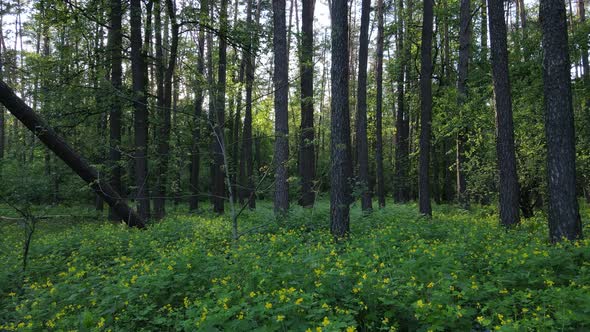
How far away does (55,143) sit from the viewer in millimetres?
9070

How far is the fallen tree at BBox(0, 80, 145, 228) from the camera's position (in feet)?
27.4

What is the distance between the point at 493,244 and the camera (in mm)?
6672

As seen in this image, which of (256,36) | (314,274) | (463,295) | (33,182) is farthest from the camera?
(256,36)

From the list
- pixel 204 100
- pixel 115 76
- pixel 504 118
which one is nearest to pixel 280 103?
pixel 204 100

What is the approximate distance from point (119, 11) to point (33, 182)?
582 centimetres

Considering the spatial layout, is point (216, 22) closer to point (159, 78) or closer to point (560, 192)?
point (159, 78)

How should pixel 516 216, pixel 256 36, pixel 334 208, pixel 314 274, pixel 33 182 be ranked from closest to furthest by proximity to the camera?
pixel 314 274
pixel 334 208
pixel 516 216
pixel 33 182
pixel 256 36

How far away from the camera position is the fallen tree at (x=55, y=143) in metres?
8.34

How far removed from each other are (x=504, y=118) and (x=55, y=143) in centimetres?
1092

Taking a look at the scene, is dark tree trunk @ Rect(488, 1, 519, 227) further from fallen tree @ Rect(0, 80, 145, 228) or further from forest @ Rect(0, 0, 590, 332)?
fallen tree @ Rect(0, 80, 145, 228)

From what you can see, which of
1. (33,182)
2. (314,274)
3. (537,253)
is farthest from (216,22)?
(537,253)

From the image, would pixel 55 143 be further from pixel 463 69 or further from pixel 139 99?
pixel 463 69

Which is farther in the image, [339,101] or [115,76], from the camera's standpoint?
[115,76]

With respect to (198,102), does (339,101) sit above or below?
below
